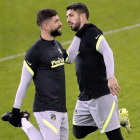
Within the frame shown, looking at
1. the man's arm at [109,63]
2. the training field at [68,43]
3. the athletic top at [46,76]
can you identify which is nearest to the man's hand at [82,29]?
the man's arm at [109,63]

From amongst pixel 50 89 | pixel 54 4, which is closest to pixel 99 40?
pixel 50 89

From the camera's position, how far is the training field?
30.6 ft

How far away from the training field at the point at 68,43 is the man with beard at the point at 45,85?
8.01ft

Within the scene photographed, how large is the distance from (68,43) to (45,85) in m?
8.77

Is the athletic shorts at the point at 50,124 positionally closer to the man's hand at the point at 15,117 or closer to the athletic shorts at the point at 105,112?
the man's hand at the point at 15,117

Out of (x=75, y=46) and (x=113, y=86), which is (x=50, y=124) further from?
(x=75, y=46)

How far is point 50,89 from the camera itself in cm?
553

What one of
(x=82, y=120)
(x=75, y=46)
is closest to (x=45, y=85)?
(x=75, y=46)

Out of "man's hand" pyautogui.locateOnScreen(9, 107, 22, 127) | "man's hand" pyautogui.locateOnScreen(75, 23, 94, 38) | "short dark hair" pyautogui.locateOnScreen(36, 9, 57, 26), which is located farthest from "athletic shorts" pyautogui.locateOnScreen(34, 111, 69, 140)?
"man's hand" pyautogui.locateOnScreen(75, 23, 94, 38)

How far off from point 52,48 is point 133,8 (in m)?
11.0

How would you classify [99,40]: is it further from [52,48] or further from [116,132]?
[116,132]

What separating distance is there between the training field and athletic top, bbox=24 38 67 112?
2486 mm

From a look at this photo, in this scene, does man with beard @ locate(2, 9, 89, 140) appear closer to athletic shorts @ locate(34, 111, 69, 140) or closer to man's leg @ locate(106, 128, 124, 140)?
athletic shorts @ locate(34, 111, 69, 140)

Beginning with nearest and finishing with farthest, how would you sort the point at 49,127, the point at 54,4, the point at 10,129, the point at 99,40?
the point at 49,127, the point at 99,40, the point at 10,129, the point at 54,4
